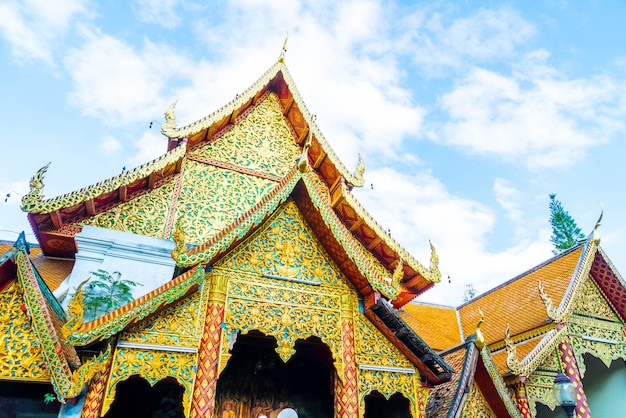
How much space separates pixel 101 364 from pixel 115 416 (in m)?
1.96

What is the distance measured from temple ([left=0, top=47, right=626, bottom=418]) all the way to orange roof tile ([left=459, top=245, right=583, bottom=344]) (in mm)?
65

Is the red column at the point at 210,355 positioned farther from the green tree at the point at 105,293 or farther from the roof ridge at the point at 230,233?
the green tree at the point at 105,293

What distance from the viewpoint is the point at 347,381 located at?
5.00 m

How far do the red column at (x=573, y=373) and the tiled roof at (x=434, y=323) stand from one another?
2478mm

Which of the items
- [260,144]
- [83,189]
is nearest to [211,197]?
[260,144]

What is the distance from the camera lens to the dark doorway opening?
5332mm

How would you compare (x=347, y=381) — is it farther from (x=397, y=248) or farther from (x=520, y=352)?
(x=520, y=352)

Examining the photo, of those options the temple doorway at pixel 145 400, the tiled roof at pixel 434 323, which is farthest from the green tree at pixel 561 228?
the temple doorway at pixel 145 400

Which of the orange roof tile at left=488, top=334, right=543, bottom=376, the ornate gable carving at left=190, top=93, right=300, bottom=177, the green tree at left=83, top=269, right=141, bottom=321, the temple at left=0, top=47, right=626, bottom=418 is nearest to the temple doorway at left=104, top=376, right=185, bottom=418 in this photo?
the temple at left=0, top=47, right=626, bottom=418

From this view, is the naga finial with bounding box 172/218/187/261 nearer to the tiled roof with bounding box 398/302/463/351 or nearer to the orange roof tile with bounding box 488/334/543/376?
the orange roof tile with bounding box 488/334/543/376

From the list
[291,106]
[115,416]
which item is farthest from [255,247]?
[291,106]

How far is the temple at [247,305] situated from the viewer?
4332 mm

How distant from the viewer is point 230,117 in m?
7.96

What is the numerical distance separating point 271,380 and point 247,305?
226cm
